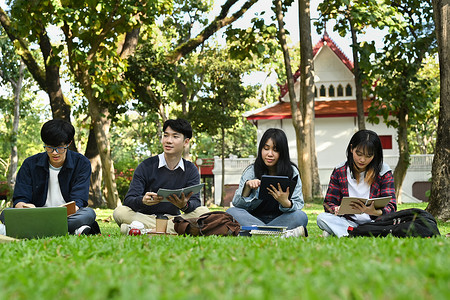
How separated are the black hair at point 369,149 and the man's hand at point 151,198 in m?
2.08

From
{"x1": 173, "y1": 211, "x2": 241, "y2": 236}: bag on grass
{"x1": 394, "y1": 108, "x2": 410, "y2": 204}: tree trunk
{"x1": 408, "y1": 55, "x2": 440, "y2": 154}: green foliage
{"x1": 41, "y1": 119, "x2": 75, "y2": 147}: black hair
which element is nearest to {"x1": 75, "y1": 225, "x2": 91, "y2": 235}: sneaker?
{"x1": 41, "y1": 119, "x2": 75, "y2": 147}: black hair

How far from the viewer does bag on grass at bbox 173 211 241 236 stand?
5.25m

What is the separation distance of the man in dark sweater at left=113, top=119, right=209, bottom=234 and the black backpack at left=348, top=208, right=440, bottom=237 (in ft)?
6.55

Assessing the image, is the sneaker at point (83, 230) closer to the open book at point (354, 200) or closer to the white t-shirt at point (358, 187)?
the open book at point (354, 200)

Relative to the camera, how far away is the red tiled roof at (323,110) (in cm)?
2683

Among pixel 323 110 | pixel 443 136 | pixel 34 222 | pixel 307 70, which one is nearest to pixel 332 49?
pixel 323 110

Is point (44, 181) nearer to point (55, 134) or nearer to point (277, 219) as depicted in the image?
point (55, 134)

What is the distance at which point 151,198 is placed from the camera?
553 cm

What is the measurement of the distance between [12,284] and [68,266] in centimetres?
56

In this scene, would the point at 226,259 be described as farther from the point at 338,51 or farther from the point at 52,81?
the point at 338,51

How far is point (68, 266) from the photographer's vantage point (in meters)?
2.99

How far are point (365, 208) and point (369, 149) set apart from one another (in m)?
0.64

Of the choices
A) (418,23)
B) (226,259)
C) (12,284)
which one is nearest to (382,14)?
(418,23)

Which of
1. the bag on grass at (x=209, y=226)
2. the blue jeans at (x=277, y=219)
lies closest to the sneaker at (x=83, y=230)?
the bag on grass at (x=209, y=226)
